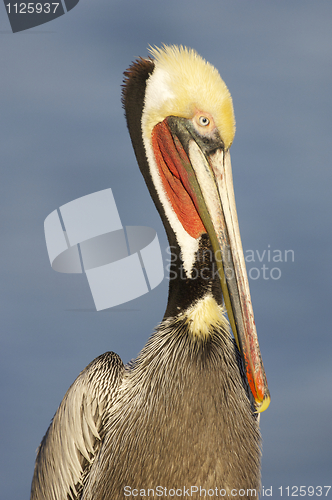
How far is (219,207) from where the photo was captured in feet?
10.8

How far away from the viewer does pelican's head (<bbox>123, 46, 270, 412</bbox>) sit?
3.20m

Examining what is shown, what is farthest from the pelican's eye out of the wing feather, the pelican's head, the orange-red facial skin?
the wing feather

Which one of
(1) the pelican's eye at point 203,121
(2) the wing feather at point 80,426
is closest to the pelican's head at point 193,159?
(1) the pelican's eye at point 203,121

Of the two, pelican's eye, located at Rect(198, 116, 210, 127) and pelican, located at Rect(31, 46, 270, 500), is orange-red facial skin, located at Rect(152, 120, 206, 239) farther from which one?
pelican's eye, located at Rect(198, 116, 210, 127)

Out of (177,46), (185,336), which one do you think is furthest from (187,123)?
(185,336)

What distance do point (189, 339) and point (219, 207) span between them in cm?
79

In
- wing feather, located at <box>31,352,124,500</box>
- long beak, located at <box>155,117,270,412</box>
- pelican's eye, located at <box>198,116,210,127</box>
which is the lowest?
wing feather, located at <box>31,352,124,500</box>

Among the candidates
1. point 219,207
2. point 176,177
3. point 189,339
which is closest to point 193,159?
point 176,177

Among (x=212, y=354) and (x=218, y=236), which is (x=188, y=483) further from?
(x=218, y=236)

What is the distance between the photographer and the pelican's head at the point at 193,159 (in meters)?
3.20

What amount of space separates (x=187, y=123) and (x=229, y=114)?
246 mm

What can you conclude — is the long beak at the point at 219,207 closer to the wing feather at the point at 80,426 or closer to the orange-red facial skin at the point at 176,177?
the orange-red facial skin at the point at 176,177

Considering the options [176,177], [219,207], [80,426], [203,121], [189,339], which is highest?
[203,121]

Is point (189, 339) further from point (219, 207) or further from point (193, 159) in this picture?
point (193, 159)
